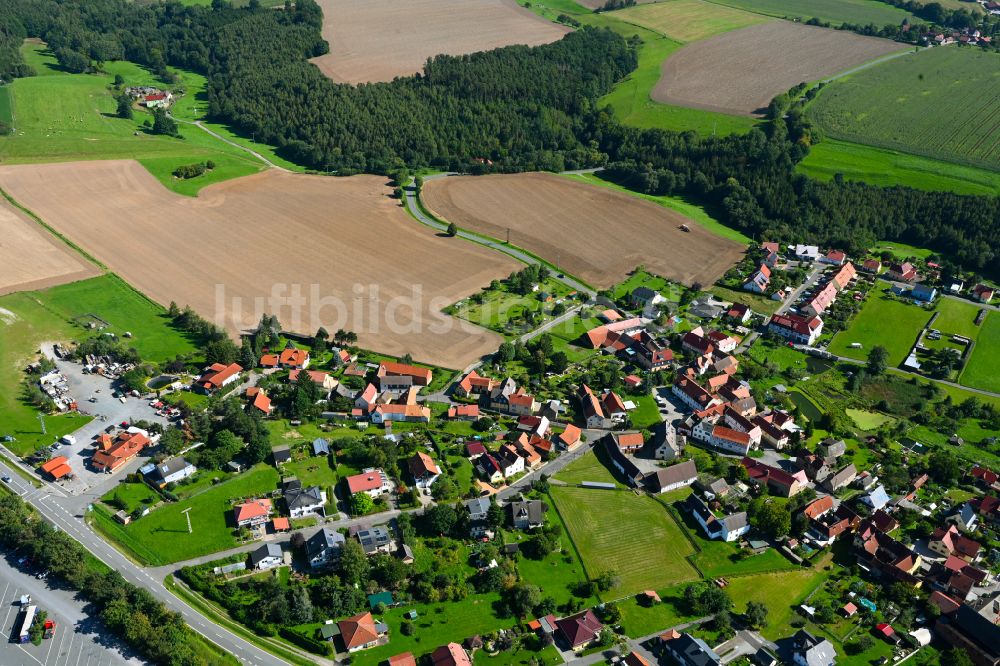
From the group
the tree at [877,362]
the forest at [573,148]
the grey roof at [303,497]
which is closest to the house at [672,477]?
the grey roof at [303,497]

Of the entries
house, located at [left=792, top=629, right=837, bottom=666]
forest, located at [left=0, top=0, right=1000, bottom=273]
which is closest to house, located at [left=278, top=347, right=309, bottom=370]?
house, located at [left=792, top=629, right=837, bottom=666]

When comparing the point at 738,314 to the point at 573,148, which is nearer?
the point at 738,314

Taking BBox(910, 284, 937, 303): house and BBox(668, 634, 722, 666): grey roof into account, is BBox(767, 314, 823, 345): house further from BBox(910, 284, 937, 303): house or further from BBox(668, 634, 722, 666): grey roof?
BBox(668, 634, 722, 666): grey roof

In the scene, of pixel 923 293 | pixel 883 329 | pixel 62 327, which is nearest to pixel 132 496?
pixel 62 327

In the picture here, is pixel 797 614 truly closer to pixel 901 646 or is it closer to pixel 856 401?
pixel 901 646

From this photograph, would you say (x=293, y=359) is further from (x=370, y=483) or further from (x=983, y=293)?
(x=983, y=293)
